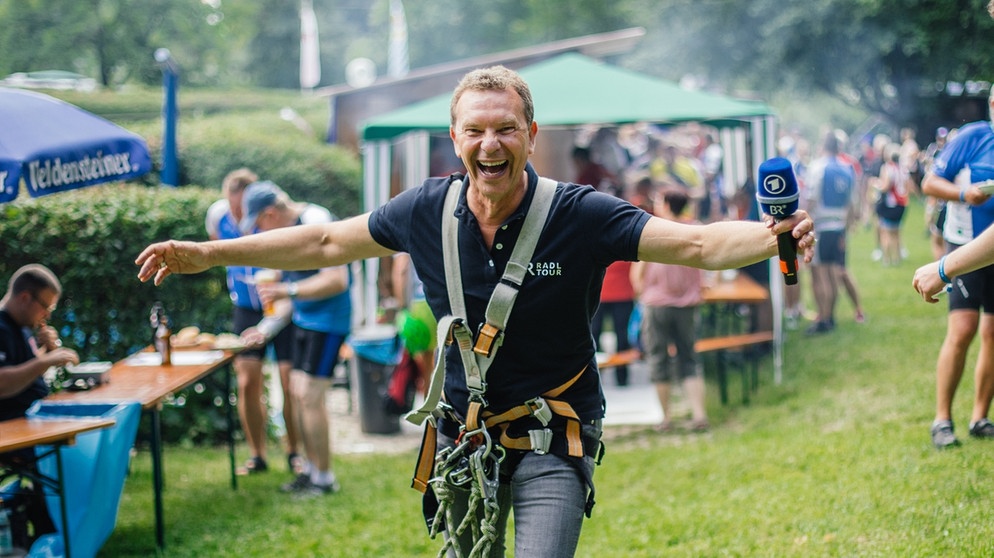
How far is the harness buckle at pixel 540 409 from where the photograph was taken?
3.04 m

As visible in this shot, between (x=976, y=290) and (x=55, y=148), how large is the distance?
504cm

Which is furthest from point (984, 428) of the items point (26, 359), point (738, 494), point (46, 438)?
point (26, 359)

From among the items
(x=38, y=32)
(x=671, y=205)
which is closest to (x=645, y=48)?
(x=38, y=32)

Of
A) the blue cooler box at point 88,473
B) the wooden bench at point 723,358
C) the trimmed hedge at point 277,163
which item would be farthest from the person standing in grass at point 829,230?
the blue cooler box at point 88,473

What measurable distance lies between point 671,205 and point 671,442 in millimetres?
1939

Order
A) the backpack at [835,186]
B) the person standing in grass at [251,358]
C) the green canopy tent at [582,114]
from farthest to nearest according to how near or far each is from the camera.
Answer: the backpack at [835,186]
the green canopy tent at [582,114]
the person standing in grass at [251,358]

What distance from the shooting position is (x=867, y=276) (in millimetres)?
15422

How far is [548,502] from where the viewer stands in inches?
119

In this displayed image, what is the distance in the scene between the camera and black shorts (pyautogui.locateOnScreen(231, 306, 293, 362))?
7164 mm

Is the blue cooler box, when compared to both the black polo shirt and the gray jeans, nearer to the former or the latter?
the black polo shirt

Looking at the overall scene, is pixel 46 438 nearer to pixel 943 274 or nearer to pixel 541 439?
pixel 541 439

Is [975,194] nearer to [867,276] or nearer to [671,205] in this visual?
[671,205]

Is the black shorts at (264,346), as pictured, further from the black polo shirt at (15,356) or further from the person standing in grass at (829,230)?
the person standing in grass at (829,230)

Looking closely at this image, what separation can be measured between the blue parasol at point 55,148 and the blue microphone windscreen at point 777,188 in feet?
12.9
